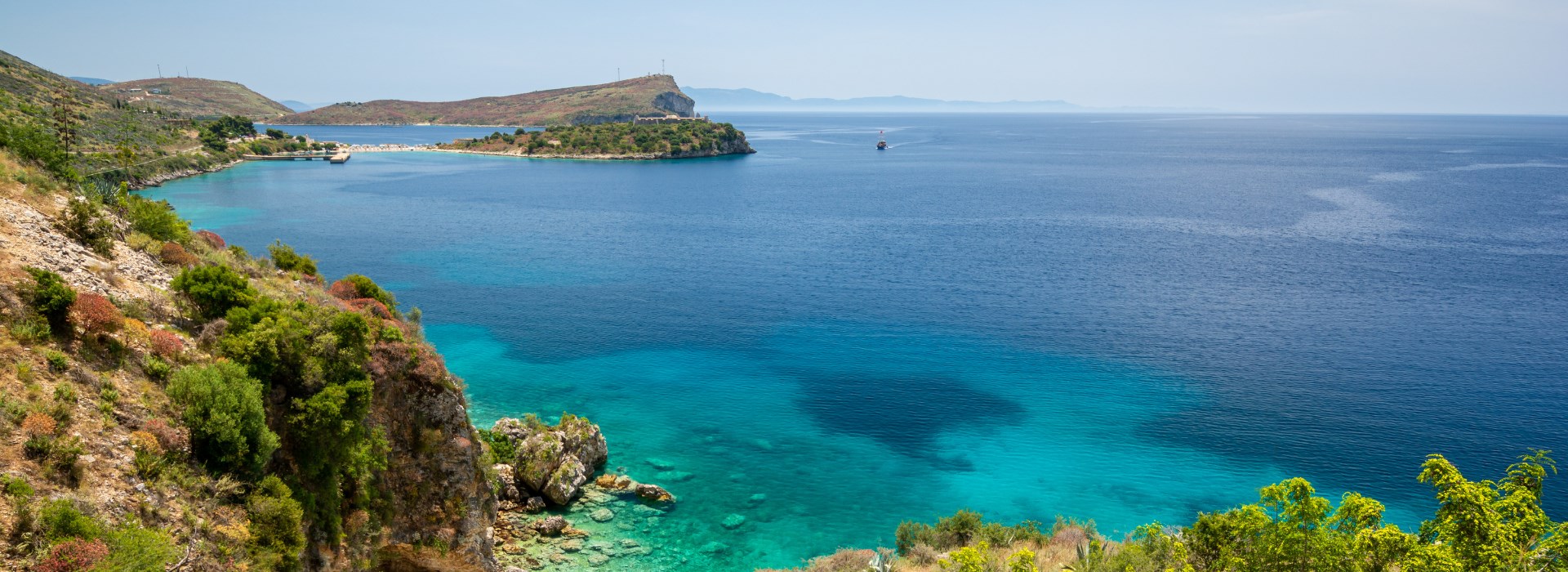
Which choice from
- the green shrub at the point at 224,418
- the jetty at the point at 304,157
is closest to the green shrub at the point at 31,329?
the green shrub at the point at 224,418

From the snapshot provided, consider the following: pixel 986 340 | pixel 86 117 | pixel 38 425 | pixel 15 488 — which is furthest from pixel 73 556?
pixel 86 117

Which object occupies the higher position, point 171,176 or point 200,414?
point 171,176

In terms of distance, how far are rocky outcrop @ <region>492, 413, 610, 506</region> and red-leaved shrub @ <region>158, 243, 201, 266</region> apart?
16169mm

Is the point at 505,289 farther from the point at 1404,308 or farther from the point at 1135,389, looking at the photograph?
the point at 1404,308

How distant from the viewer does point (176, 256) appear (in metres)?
27.2

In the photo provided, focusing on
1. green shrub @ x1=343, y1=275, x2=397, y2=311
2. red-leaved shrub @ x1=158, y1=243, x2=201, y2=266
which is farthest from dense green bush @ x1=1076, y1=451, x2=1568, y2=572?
red-leaved shrub @ x1=158, y1=243, x2=201, y2=266

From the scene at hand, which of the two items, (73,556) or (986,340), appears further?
(986,340)

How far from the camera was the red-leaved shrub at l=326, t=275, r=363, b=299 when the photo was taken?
33125 millimetres

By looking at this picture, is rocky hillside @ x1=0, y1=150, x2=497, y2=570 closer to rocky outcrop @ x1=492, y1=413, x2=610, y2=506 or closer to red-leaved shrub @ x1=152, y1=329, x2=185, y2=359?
red-leaved shrub @ x1=152, y1=329, x2=185, y2=359

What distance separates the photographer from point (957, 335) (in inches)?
2480

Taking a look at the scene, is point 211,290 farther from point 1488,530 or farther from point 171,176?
point 171,176

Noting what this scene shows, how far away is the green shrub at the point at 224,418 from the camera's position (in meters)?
19.6

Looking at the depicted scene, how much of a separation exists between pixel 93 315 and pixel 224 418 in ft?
15.3

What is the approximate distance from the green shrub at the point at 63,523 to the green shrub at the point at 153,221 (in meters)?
16.3
